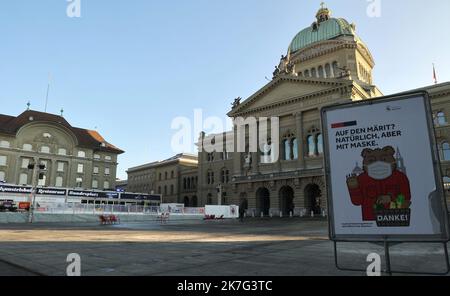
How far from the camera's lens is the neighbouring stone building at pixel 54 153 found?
6975 centimetres

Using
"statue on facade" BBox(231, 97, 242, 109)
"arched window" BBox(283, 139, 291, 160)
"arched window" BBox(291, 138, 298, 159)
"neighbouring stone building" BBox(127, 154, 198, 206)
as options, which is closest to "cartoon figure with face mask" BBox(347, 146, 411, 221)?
"arched window" BBox(291, 138, 298, 159)

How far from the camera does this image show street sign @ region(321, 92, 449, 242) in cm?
621

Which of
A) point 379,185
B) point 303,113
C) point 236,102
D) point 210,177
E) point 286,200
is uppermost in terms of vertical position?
point 236,102

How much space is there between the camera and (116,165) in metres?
84.7

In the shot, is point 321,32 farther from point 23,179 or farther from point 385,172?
point 385,172

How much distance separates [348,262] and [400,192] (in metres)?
3.85

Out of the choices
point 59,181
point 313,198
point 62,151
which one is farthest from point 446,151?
point 59,181

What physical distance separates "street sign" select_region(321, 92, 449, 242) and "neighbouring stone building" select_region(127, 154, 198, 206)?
8252 centimetres

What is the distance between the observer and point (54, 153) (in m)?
74.4

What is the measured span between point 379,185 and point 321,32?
7710cm

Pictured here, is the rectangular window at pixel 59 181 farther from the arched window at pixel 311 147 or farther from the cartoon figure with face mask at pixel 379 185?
the cartoon figure with face mask at pixel 379 185
